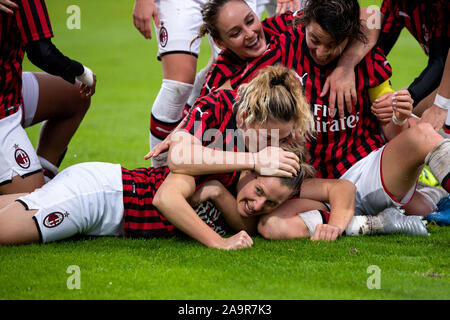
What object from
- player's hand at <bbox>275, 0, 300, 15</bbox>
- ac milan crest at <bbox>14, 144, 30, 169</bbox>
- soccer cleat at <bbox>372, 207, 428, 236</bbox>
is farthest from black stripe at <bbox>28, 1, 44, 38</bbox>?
soccer cleat at <bbox>372, 207, 428, 236</bbox>

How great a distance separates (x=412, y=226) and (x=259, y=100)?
116 cm

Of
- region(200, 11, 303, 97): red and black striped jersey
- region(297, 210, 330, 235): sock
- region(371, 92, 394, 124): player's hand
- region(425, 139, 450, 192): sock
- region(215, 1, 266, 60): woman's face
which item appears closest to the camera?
region(425, 139, 450, 192): sock

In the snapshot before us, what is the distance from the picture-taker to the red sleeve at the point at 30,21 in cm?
382

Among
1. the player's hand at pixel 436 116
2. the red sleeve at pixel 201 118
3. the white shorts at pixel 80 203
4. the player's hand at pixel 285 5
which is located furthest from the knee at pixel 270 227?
the player's hand at pixel 285 5

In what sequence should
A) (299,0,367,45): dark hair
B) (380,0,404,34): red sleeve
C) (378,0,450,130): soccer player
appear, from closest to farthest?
(299,0,367,45): dark hair
(378,0,450,130): soccer player
(380,0,404,34): red sleeve

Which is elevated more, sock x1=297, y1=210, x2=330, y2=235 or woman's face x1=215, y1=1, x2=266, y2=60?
woman's face x1=215, y1=1, x2=266, y2=60

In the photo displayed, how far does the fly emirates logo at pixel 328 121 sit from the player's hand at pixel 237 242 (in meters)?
0.97

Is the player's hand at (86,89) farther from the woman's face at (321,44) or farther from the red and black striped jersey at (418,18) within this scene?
the red and black striped jersey at (418,18)

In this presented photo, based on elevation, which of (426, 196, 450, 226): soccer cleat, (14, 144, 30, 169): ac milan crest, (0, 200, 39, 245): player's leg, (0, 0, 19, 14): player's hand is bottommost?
(426, 196, 450, 226): soccer cleat

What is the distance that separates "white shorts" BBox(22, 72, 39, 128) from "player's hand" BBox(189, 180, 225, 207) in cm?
A: 150

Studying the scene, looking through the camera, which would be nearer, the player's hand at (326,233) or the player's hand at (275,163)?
the player's hand at (275,163)

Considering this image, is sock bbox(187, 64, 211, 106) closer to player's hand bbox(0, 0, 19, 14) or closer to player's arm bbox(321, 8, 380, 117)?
player's arm bbox(321, 8, 380, 117)

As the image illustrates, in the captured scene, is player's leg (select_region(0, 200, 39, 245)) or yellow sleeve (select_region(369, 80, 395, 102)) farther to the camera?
yellow sleeve (select_region(369, 80, 395, 102))

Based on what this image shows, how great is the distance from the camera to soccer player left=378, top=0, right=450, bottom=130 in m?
4.38
